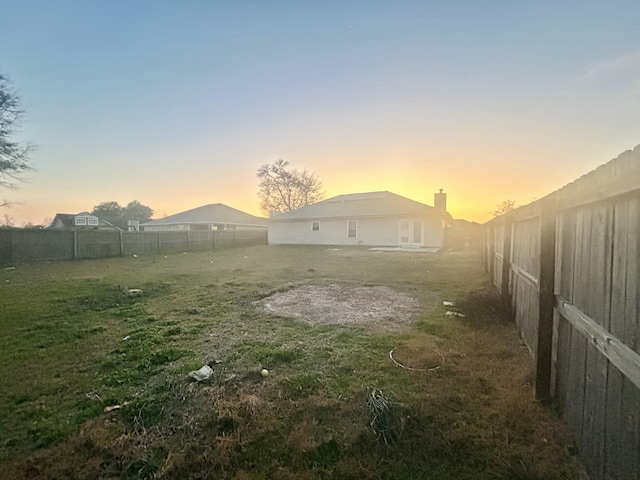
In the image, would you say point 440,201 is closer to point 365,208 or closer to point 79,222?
point 365,208

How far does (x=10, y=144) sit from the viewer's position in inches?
567

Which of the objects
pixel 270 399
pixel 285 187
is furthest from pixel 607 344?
pixel 285 187

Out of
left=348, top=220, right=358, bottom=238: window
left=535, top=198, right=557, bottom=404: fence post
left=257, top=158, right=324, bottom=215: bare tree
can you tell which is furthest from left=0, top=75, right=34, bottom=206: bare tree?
left=257, top=158, right=324, bottom=215: bare tree

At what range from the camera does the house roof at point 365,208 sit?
19.8m

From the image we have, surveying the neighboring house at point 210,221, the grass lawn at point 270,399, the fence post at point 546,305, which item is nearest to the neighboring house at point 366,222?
the neighboring house at point 210,221

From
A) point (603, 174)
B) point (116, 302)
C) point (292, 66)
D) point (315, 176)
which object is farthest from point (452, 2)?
point (315, 176)

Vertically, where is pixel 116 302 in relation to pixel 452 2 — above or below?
below

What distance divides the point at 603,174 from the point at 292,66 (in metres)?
8.68

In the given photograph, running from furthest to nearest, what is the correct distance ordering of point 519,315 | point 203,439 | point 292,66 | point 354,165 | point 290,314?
point 354,165 < point 292,66 < point 290,314 < point 519,315 < point 203,439

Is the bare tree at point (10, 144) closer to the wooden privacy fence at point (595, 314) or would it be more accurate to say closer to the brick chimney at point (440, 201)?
the wooden privacy fence at point (595, 314)

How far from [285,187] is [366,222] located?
17.7 meters

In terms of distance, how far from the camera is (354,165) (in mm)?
16250

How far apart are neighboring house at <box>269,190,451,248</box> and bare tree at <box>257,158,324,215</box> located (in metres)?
10.4

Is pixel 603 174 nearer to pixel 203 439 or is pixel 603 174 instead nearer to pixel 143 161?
pixel 203 439
